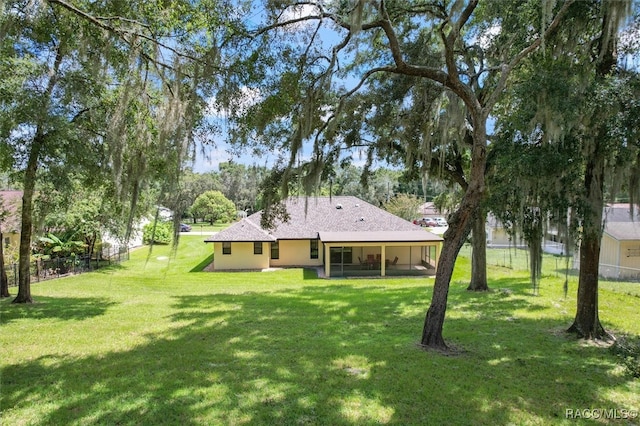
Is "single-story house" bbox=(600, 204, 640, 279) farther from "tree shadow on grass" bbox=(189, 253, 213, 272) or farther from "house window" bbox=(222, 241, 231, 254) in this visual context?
"tree shadow on grass" bbox=(189, 253, 213, 272)

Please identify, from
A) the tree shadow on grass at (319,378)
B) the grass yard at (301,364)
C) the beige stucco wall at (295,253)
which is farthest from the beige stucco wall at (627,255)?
the beige stucco wall at (295,253)

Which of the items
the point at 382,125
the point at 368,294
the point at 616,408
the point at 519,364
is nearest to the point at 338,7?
the point at 382,125

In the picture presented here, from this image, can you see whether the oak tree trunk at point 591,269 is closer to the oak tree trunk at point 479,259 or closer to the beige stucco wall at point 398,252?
the oak tree trunk at point 479,259

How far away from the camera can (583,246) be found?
7.07 metres

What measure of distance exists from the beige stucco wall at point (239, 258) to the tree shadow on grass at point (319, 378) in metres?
14.5

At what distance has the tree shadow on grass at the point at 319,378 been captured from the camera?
418cm

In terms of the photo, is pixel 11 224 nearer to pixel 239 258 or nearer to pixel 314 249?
pixel 239 258

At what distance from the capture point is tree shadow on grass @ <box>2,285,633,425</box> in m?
4.18

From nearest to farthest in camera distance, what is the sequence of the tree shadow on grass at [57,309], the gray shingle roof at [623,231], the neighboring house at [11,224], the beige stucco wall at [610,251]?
the tree shadow on grass at [57,309] < the neighboring house at [11,224] < the gray shingle roof at [623,231] < the beige stucco wall at [610,251]

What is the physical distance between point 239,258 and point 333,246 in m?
5.56

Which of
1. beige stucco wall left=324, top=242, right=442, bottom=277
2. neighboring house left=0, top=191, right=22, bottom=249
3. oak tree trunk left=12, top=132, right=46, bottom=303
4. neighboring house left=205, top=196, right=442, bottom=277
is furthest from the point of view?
beige stucco wall left=324, top=242, right=442, bottom=277

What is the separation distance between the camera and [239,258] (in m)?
22.7

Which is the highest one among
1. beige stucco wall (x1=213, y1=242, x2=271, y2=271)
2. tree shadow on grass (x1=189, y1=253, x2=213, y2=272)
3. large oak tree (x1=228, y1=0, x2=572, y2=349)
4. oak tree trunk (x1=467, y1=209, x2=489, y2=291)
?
large oak tree (x1=228, y1=0, x2=572, y2=349)

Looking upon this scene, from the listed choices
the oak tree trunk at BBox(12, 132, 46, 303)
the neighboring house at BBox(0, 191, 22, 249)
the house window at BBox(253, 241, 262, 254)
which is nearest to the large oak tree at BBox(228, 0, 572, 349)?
the oak tree trunk at BBox(12, 132, 46, 303)
